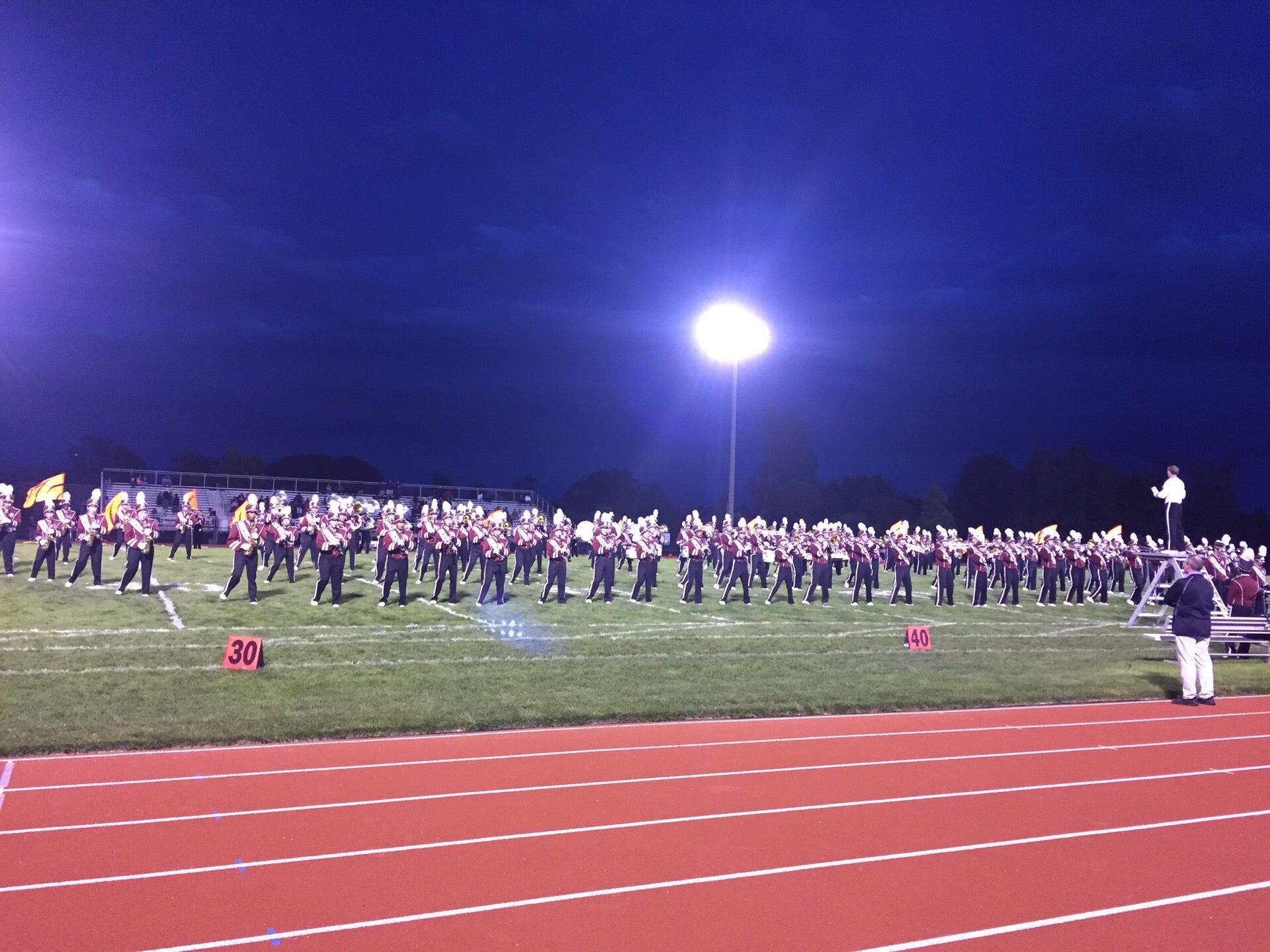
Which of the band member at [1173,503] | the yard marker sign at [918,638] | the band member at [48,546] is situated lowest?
the yard marker sign at [918,638]

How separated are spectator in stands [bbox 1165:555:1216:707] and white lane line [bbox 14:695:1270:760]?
38cm

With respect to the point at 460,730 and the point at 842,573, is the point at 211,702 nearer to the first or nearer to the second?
the point at 460,730

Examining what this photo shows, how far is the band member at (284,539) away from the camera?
18203mm

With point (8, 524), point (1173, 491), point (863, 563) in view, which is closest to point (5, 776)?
point (8, 524)

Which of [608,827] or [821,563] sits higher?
[821,563]

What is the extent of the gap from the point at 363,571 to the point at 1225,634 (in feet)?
53.8

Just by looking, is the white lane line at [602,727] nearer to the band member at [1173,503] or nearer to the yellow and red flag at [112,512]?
the band member at [1173,503]

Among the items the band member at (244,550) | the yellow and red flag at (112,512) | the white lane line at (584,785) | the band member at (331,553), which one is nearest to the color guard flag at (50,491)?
the yellow and red flag at (112,512)

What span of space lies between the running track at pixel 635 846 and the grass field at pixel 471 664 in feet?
A: 2.79

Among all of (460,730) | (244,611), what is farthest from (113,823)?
(244,611)

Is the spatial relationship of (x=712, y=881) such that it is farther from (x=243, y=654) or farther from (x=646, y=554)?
(x=646, y=554)

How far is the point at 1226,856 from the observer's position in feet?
18.7

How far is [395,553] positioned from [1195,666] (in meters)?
11.4

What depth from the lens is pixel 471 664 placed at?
37.5 feet
